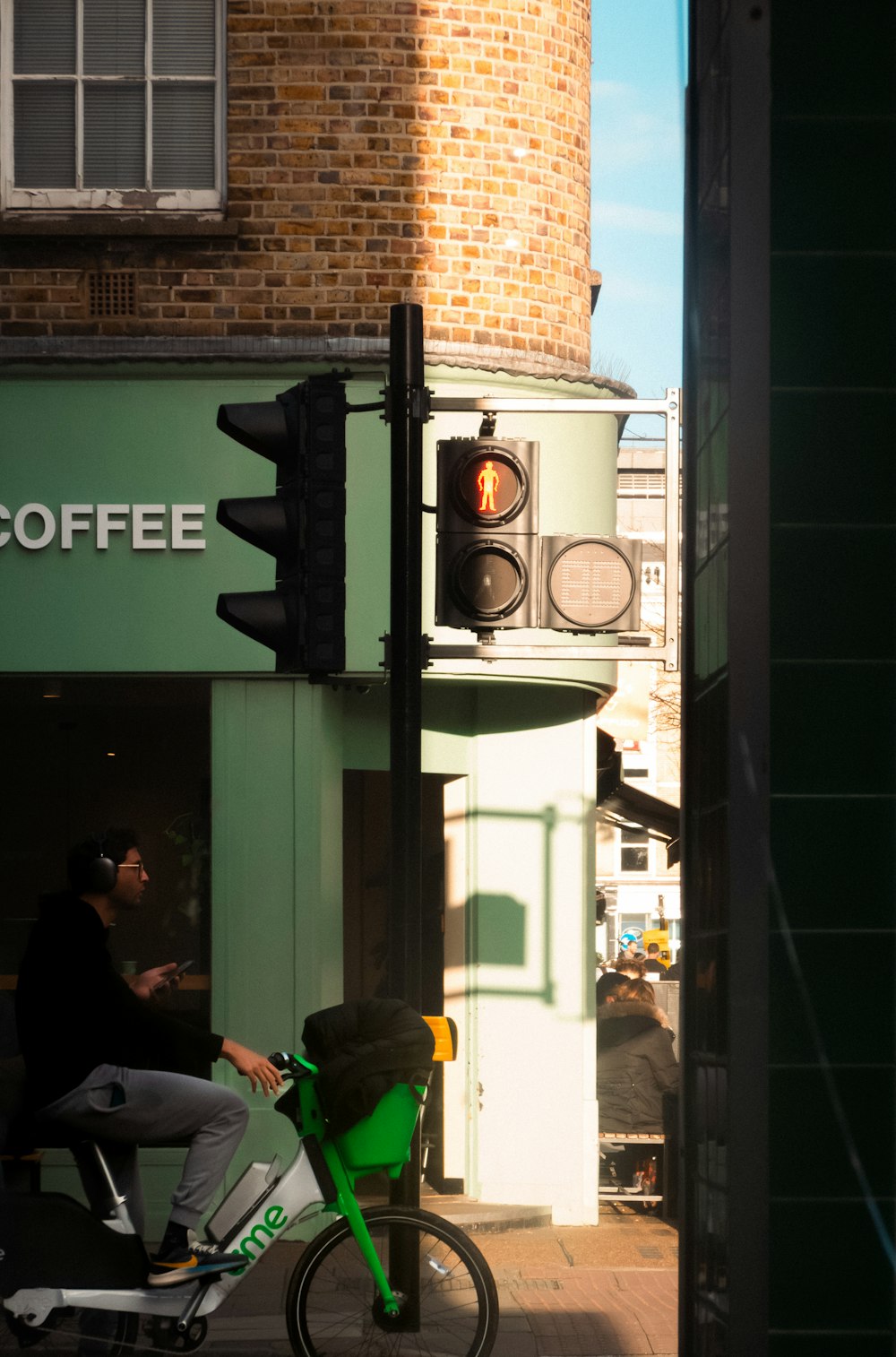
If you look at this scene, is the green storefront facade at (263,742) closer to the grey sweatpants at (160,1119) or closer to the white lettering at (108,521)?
the white lettering at (108,521)

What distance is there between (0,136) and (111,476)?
6.78 feet

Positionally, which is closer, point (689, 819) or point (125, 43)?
point (689, 819)

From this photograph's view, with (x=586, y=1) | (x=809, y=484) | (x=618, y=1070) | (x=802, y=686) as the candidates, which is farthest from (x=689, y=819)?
(x=586, y=1)

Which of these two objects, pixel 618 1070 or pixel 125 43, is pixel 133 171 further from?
pixel 618 1070

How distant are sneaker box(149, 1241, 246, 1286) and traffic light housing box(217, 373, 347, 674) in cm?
196

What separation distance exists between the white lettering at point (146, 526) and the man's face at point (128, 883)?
137 inches

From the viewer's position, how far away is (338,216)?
9.80 metres

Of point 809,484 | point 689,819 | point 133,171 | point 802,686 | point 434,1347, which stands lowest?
point 434,1347

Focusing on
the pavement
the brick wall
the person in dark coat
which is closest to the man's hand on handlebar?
the pavement

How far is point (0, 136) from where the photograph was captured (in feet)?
32.8

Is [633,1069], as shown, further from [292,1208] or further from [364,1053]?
[364,1053]

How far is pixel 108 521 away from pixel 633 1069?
437 centimetres

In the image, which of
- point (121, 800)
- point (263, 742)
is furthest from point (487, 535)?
point (121, 800)

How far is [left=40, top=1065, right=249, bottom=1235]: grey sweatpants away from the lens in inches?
235
